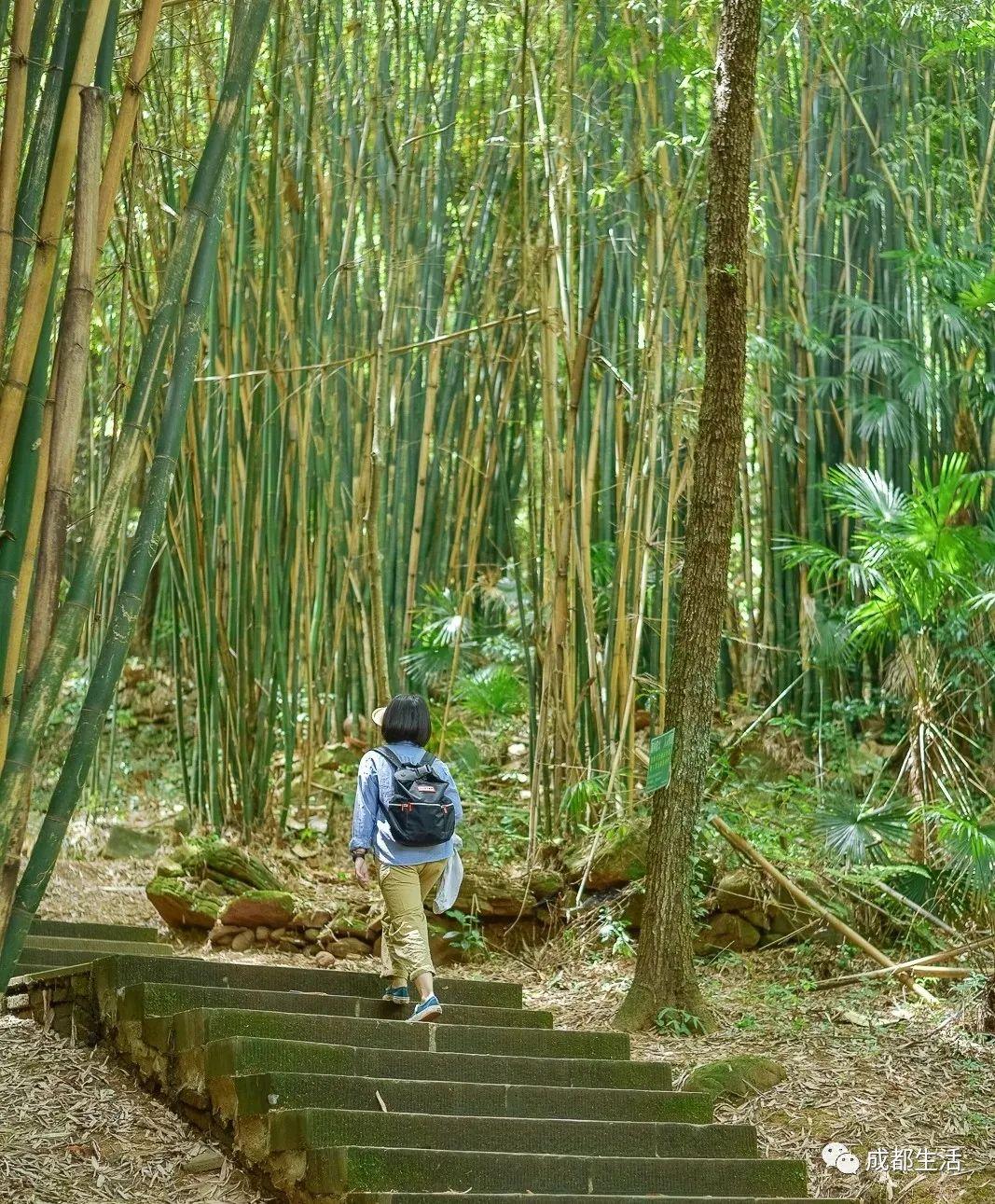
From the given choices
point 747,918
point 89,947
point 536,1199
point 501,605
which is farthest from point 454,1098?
point 501,605

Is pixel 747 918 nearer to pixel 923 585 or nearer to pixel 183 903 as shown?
pixel 923 585

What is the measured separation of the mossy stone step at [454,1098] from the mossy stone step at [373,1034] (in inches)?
5.9

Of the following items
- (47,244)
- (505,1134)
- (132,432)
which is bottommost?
(505,1134)

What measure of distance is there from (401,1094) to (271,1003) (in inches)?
21.6

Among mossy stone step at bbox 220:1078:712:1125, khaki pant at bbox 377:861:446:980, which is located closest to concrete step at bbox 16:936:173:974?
khaki pant at bbox 377:861:446:980

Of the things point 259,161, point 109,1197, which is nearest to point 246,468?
point 259,161

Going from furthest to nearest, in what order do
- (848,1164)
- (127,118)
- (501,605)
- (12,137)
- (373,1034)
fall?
(501,605) → (848,1164) → (373,1034) → (127,118) → (12,137)

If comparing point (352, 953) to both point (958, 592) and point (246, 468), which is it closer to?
point (246, 468)

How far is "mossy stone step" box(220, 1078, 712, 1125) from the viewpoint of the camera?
117 inches

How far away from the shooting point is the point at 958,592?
5422 millimetres

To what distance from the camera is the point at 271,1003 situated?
→ 11.7 feet

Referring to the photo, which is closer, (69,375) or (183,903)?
(69,375)

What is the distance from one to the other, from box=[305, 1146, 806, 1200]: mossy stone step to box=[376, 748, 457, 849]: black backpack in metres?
0.89

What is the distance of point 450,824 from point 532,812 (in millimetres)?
1660
